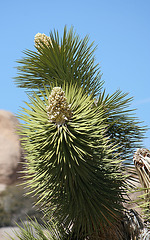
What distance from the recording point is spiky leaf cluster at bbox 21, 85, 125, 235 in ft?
8.11

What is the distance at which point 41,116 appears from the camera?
104 inches

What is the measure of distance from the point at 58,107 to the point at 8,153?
3.47 meters

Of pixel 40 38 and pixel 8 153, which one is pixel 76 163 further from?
pixel 8 153

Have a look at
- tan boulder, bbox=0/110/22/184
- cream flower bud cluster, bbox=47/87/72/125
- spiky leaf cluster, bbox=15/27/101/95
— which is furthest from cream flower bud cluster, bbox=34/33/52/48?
tan boulder, bbox=0/110/22/184

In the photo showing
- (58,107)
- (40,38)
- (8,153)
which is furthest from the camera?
(8,153)

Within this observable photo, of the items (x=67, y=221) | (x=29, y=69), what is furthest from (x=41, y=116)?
(x=29, y=69)

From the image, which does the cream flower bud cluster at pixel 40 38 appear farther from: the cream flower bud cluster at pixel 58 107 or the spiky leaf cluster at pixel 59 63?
the cream flower bud cluster at pixel 58 107

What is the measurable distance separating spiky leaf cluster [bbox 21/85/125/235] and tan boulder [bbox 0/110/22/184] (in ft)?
8.73

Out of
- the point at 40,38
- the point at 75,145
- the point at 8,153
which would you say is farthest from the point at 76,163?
the point at 8,153

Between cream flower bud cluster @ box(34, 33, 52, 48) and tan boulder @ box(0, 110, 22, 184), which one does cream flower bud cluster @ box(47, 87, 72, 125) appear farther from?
tan boulder @ box(0, 110, 22, 184)

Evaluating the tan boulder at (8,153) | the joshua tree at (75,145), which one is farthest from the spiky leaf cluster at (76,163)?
the tan boulder at (8,153)

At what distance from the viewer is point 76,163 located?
99.5 inches

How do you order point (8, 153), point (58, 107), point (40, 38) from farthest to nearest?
point (8, 153), point (40, 38), point (58, 107)

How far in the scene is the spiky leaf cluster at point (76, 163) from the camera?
8.11 feet
